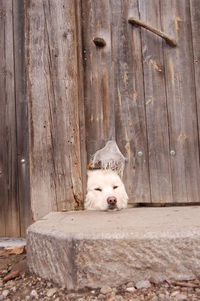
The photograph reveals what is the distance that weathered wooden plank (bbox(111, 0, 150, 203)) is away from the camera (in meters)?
2.58

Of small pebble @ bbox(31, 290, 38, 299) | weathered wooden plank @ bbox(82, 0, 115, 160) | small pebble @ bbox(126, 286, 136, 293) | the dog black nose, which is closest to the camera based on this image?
small pebble @ bbox(126, 286, 136, 293)

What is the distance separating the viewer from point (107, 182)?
8.13 ft

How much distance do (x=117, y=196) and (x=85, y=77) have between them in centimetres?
110

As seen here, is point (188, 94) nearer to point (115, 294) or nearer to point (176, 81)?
point (176, 81)

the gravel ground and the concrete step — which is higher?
the concrete step

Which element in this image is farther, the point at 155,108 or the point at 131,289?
the point at 155,108

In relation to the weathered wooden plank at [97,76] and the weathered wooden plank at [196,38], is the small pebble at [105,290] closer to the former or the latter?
the weathered wooden plank at [97,76]

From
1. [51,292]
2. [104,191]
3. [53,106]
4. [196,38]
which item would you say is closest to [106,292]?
[51,292]

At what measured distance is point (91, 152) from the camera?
2623 mm

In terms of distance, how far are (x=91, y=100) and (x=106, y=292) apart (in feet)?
5.54

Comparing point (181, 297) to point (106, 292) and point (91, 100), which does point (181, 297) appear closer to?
point (106, 292)

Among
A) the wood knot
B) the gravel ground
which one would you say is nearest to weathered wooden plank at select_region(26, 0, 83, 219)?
the wood knot

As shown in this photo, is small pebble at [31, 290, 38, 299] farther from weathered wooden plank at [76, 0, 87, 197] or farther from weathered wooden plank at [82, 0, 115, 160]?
weathered wooden plank at [82, 0, 115, 160]

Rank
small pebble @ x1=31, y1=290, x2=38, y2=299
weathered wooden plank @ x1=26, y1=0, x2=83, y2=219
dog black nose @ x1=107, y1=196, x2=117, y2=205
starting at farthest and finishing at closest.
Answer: weathered wooden plank @ x1=26, y1=0, x2=83, y2=219 < dog black nose @ x1=107, y1=196, x2=117, y2=205 < small pebble @ x1=31, y1=290, x2=38, y2=299
